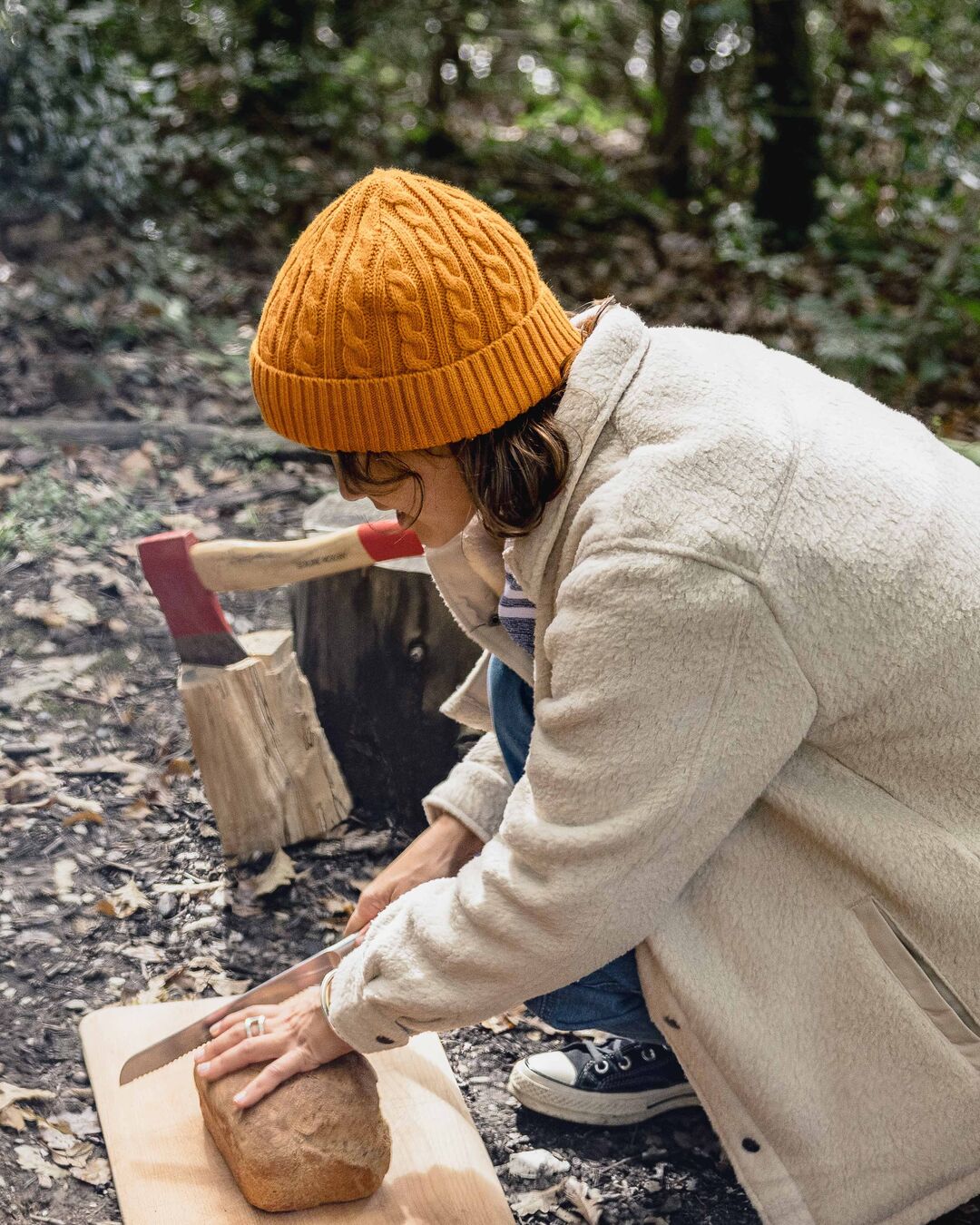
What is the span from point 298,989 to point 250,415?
9.39 feet

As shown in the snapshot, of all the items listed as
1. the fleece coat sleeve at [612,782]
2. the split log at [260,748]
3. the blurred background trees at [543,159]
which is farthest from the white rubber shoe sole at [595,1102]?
the blurred background trees at [543,159]

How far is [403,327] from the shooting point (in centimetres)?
145

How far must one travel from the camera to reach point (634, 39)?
7.05 metres

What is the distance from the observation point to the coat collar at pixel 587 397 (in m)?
1.52

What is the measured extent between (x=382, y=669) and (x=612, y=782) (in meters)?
1.46

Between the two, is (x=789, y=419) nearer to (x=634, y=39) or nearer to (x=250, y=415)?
(x=250, y=415)

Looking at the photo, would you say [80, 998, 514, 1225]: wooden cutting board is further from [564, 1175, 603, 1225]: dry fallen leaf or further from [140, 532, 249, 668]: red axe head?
[140, 532, 249, 668]: red axe head

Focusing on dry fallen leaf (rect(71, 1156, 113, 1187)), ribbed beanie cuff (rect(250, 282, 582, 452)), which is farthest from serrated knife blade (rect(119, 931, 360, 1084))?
ribbed beanie cuff (rect(250, 282, 582, 452))

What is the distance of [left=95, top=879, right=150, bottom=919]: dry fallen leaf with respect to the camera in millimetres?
2660

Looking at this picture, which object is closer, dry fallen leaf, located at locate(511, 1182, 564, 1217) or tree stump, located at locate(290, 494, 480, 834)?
dry fallen leaf, located at locate(511, 1182, 564, 1217)

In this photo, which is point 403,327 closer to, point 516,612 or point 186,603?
point 516,612

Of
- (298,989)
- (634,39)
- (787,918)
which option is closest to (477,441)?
(787,918)

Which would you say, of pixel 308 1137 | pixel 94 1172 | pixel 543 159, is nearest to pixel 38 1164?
pixel 94 1172

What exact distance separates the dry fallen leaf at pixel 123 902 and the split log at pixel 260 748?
22 centimetres
